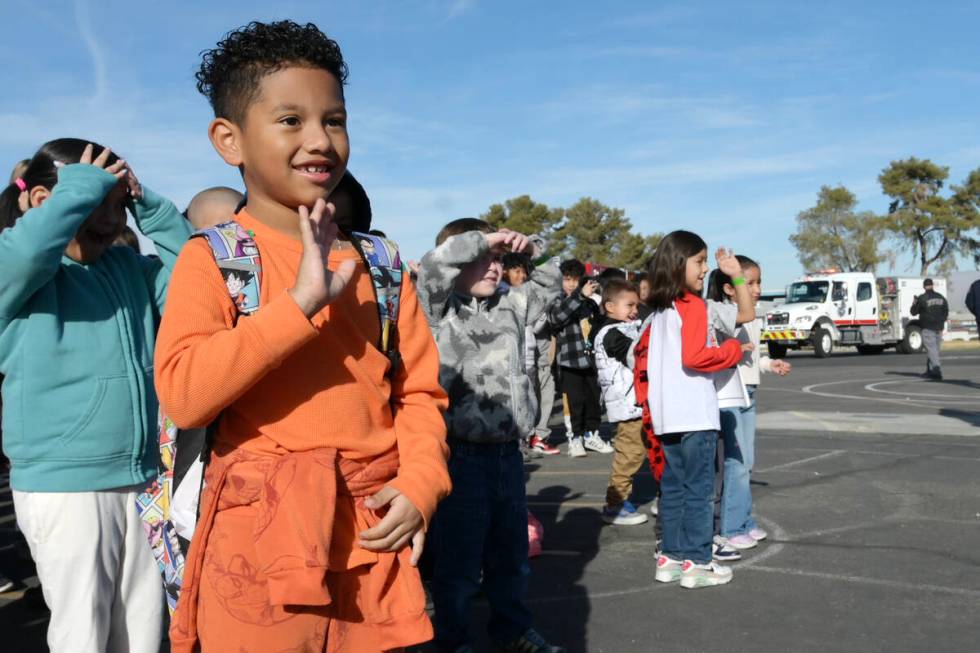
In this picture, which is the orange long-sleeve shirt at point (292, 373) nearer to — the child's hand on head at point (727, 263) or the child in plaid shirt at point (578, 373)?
the child's hand on head at point (727, 263)

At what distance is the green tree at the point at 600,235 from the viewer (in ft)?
184

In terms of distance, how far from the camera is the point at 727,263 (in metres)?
5.77

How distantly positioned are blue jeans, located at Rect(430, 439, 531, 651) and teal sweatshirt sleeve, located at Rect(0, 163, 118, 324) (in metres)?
1.98

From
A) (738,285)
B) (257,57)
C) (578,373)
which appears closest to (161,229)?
(257,57)

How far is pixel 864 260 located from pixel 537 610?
55.9 meters

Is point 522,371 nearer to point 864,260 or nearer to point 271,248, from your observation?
point 271,248

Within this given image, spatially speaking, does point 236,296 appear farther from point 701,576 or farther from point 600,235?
point 600,235

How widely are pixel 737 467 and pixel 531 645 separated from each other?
222cm

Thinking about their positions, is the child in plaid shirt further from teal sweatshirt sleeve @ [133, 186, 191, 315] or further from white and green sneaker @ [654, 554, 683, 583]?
teal sweatshirt sleeve @ [133, 186, 191, 315]

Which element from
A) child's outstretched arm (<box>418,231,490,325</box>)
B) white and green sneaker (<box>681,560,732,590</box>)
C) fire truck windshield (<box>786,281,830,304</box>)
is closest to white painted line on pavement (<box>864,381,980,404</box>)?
white and green sneaker (<box>681,560,732,590</box>)

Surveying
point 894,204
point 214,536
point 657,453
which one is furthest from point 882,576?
point 894,204

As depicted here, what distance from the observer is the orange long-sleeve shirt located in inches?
68.4

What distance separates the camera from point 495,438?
13.8ft

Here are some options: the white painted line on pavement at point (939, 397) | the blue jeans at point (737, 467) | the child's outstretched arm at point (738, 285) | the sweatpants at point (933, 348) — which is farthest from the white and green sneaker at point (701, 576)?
the sweatpants at point (933, 348)
